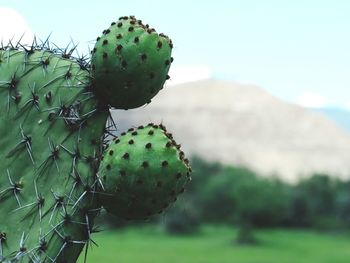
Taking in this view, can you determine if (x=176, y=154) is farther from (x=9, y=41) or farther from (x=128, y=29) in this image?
A: (x=9, y=41)

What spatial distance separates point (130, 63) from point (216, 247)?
46.3m

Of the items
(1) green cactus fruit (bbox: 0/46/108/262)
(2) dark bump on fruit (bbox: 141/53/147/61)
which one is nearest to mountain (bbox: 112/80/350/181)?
(1) green cactus fruit (bbox: 0/46/108/262)

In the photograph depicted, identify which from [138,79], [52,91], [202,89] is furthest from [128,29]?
[202,89]

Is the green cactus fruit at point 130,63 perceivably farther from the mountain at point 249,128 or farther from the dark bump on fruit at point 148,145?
the mountain at point 249,128

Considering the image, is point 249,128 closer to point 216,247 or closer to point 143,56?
point 216,247

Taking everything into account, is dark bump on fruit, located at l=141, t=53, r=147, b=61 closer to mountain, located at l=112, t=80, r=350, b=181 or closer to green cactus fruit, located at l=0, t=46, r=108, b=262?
green cactus fruit, located at l=0, t=46, r=108, b=262

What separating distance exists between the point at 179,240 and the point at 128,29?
170ft

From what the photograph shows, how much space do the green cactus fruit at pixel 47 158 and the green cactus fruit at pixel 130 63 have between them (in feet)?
0.23

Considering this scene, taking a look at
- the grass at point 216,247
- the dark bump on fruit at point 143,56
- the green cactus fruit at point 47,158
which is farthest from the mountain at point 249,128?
the dark bump on fruit at point 143,56

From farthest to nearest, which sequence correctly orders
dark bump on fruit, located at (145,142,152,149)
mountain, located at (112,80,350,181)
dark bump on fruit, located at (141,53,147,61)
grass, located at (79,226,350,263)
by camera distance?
1. mountain, located at (112,80,350,181)
2. grass, located at (79,226,350,263)
3. dark bump on fruit, located at (141,53,147,61)
4. dark bump on fruit, located at (145,142,152,149)

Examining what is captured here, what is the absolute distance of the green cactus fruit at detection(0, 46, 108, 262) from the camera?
2.56 meters

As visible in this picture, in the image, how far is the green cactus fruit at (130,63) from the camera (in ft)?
8.50

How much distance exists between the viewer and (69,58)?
281cm

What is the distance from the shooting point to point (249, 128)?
126 m
